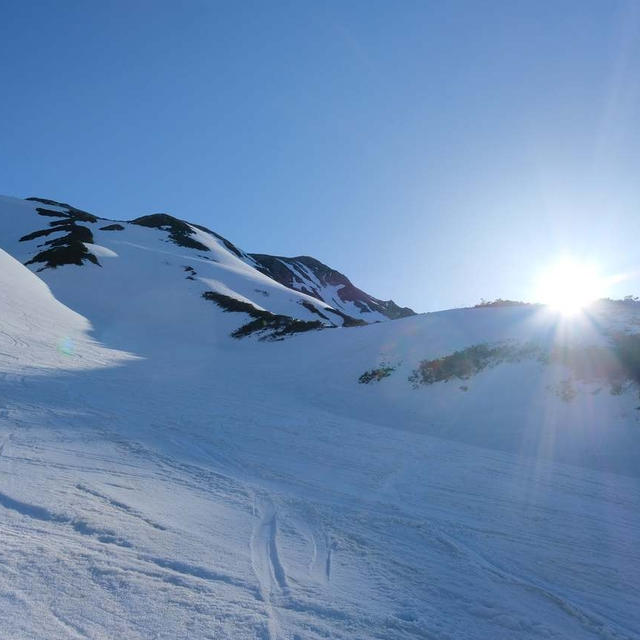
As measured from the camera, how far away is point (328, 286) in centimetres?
9319

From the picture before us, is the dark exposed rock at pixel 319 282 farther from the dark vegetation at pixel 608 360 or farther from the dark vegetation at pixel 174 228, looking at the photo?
the dark vegetation at pixel 608 360

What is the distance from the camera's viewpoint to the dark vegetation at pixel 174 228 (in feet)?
182

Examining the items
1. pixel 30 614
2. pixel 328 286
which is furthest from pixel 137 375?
pixel 328 286

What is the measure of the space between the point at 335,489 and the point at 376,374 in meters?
8.35

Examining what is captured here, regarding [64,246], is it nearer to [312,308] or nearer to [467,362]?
[312,308]

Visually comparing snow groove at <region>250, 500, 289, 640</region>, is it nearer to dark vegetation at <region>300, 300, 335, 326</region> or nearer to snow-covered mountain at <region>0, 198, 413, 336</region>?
snow-covered mountain at <region>0, 198, 413, 336</region>

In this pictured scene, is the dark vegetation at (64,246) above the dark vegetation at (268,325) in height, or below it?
above

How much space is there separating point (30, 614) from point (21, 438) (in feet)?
12.2

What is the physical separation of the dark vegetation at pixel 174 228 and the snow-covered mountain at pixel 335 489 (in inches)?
1631

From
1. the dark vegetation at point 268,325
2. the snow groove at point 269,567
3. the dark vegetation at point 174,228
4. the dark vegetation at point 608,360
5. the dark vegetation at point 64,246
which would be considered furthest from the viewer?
the dark vegetation at point 174,228

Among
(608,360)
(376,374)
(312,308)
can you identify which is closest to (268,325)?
(376,374)

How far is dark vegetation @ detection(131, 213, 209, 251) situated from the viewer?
5544cm

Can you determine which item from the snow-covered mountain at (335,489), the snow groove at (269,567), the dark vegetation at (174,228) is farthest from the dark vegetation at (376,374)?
the dark vegetation at (174,228)

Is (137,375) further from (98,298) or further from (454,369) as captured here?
(98,298)
